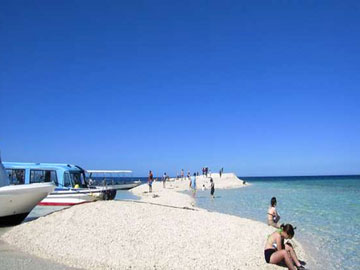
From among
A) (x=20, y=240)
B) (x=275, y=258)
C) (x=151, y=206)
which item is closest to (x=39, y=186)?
(x=20, y=240)

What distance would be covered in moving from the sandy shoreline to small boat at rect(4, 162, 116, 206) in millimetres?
7125

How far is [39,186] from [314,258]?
421 inches

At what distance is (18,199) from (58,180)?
27.5ft

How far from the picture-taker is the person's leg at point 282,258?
767cm

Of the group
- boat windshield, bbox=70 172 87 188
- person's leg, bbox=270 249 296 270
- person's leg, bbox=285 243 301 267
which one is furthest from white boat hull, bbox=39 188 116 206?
person's leg, bbox=285 243 301 267

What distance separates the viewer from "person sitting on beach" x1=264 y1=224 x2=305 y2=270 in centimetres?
771

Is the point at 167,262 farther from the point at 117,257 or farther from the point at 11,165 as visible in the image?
the point at 11,165

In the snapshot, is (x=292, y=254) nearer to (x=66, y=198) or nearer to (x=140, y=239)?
(x=140, y=239)

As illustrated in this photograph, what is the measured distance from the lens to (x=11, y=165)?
64.3 feet

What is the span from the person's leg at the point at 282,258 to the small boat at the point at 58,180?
13898 mm

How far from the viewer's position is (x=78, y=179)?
22062 millimetres

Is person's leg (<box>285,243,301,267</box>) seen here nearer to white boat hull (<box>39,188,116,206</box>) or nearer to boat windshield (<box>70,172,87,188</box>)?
white boat hull (<box>39,188,116,206</box>)

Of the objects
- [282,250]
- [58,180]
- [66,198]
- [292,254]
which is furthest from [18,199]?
[292,254]

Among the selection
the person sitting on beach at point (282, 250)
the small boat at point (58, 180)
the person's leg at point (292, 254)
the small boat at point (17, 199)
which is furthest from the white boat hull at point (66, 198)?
the person's leg at point (292, 254)
